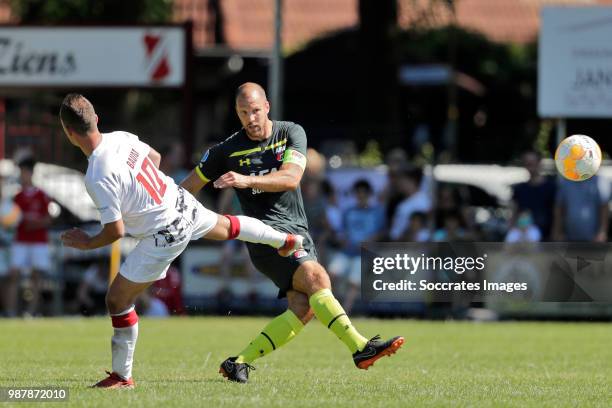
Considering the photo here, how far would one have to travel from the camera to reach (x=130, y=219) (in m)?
9.07

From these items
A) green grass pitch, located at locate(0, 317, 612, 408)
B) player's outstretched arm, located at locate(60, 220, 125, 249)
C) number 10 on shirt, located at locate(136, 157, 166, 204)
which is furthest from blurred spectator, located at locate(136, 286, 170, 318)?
player's outstretched arm, located at locate(60, 220, 125, 249)

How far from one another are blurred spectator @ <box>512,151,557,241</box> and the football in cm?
509

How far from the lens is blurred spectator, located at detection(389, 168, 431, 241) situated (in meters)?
18.3

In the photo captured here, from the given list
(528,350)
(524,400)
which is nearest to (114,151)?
(524,400)

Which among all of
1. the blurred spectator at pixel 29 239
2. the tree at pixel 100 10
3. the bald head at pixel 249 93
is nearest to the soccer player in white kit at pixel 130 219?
the bald head at pixel 249 93

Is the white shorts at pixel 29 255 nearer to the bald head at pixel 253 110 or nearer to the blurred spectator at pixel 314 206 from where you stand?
the blurred spectator at pixel 314 206

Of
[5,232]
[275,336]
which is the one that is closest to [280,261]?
[275,336]

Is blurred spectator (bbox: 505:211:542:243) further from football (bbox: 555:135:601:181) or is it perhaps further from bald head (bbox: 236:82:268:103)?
bald head (bbox: 236:82:268:103)

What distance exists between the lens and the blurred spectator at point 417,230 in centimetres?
1803

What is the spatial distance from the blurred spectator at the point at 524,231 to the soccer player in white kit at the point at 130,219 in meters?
8.48

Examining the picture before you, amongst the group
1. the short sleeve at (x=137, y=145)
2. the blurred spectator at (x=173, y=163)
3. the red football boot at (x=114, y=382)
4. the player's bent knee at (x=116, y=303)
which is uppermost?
the short sleeve at (x=137, y=145)

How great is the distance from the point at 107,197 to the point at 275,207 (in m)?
1.71

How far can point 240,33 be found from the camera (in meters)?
34.9

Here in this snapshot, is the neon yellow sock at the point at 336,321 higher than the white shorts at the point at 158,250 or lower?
lower
